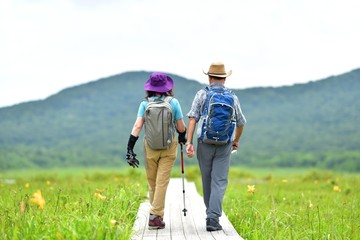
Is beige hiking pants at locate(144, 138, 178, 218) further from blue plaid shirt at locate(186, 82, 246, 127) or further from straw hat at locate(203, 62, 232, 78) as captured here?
straw hat at locate(203, 62, 232, 78)

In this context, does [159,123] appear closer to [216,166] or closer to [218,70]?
[216,166]

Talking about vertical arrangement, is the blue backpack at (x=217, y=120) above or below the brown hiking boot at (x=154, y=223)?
above

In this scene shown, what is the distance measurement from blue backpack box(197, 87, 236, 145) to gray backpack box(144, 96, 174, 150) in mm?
432

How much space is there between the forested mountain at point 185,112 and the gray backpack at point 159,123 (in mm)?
68025

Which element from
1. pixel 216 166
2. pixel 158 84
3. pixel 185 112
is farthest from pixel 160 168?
pixel 185 112

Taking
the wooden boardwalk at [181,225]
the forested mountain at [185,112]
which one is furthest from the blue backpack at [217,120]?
the forested mountain at [185,112]

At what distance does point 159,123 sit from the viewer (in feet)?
26.7

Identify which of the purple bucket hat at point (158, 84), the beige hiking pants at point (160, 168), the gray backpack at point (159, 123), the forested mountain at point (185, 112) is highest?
the purple bucket hat at point (158, 84)

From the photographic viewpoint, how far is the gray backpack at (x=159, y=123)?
321 inches

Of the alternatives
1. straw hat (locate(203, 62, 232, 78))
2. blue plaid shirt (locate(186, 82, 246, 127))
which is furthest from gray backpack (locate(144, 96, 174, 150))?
straw hat (locate(203, 62, 232, 78))

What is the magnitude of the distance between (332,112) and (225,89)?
133100mm

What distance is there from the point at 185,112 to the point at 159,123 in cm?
12787

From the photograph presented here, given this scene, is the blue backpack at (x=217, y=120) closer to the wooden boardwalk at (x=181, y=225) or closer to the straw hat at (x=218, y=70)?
the straw hat at (x=218, y=70)

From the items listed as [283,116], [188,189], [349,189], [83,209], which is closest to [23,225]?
[83,209]
